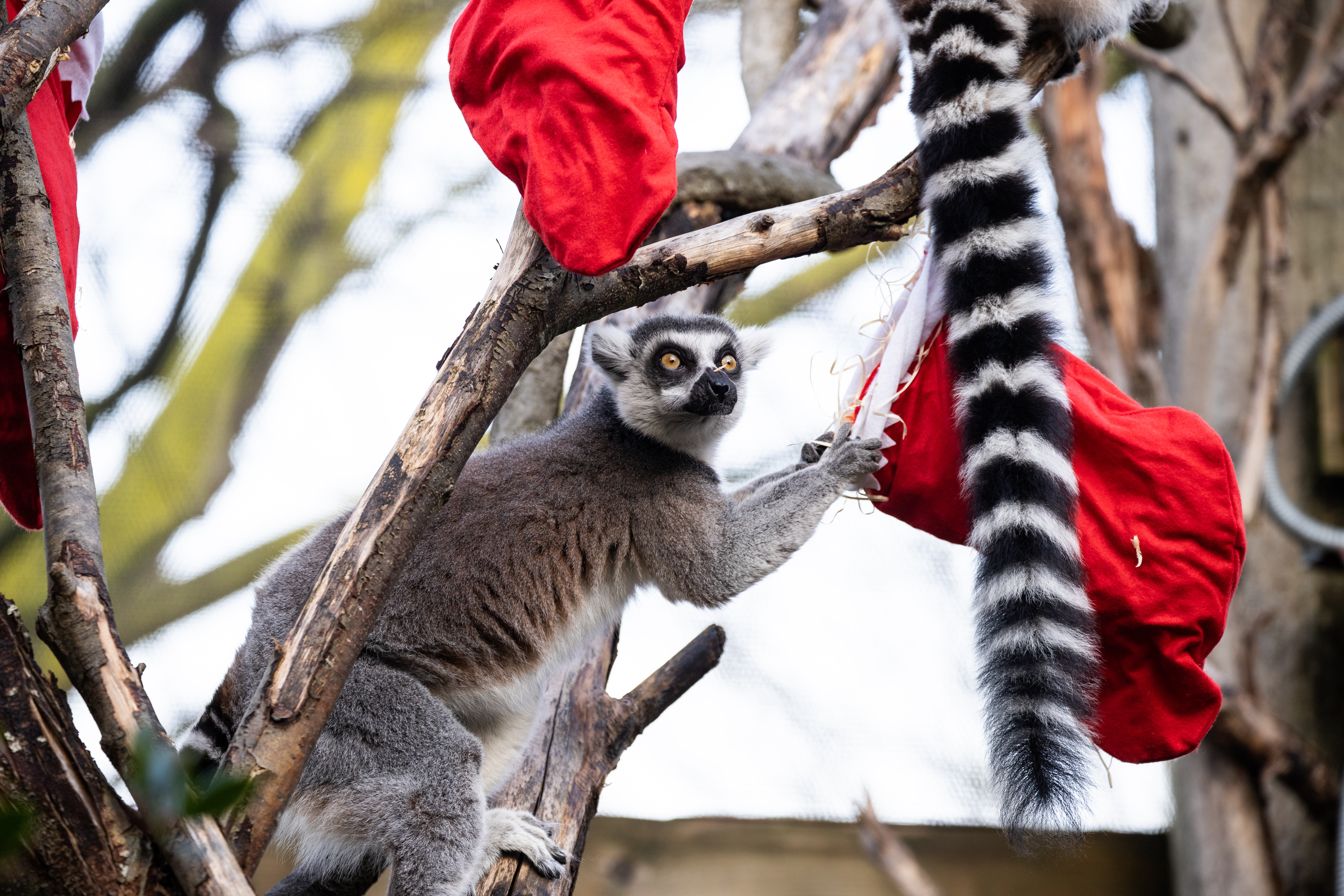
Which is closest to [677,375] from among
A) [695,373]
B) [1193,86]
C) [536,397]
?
[695,373]

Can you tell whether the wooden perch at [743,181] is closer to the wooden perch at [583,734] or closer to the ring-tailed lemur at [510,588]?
the ring-tailed lemur at [510,588]

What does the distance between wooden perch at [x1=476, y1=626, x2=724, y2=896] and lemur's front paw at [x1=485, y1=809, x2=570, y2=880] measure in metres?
0.07

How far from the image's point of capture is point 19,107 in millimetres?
1472

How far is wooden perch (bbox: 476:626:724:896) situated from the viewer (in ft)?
7.39

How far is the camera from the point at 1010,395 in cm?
165

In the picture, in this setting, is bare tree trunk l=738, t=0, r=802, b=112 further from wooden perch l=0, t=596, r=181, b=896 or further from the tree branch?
wooden perch l=0, t=596, r=181, b=896

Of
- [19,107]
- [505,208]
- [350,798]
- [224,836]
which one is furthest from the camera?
[505,208]

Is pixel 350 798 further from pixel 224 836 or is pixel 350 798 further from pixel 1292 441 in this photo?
pixel 1292 441

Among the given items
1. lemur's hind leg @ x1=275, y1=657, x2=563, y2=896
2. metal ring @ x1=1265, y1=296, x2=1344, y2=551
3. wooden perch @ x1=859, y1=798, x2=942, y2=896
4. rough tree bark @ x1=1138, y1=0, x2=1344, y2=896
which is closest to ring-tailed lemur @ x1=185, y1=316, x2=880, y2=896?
lemur's hind leg @ x1=275, y1=657, x2=563, y2=896

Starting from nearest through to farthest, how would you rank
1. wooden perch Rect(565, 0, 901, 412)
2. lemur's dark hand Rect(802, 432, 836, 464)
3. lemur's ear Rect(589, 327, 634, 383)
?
1. lemur's dark hand Rect(802, 432, 836, 464)
2. lemur's ear Rect(589, 327, 634, 383)
3. wooden perch Rect(565, 0, 901, 412)

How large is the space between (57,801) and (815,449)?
1.60 meters

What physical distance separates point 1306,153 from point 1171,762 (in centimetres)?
266

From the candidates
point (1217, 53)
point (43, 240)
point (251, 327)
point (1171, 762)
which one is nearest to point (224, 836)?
point (43, 240)

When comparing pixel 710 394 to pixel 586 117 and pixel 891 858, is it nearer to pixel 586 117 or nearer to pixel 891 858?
pixel 586 117
